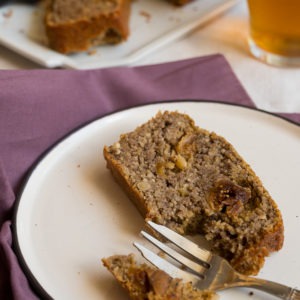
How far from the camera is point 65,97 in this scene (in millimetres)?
2025

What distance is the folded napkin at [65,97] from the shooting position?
5.94 ft

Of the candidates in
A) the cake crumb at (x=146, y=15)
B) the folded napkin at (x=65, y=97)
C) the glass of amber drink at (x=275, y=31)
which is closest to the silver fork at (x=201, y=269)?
the folded napkin at (x=65, y=97)

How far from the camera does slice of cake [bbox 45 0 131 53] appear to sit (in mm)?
2520

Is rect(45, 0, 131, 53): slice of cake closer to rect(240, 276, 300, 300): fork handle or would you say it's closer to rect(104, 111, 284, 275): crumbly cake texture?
rect(104, 111, 284, 275): crumbly cake texture

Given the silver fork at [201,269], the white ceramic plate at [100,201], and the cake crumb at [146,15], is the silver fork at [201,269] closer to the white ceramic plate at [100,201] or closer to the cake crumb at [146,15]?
the white ceramic plate at [100,201]

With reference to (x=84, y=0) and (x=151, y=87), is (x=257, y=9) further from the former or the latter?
(x=84, y=0)

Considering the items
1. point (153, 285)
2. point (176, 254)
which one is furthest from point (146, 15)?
point (153, 285)

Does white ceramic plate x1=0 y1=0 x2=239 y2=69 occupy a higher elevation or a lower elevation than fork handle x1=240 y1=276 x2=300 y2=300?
lower

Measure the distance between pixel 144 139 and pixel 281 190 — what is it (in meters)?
0.44

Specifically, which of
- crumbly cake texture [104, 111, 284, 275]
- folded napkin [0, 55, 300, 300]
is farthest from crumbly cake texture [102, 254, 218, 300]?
folded napkin [0, 55, 300, 300]

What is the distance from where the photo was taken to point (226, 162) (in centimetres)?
172

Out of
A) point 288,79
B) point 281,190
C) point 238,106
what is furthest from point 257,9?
point 281,190

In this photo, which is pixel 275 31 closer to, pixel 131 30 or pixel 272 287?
pixel 131 30

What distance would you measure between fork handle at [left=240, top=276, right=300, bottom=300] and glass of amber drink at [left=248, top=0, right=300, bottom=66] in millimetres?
1262
